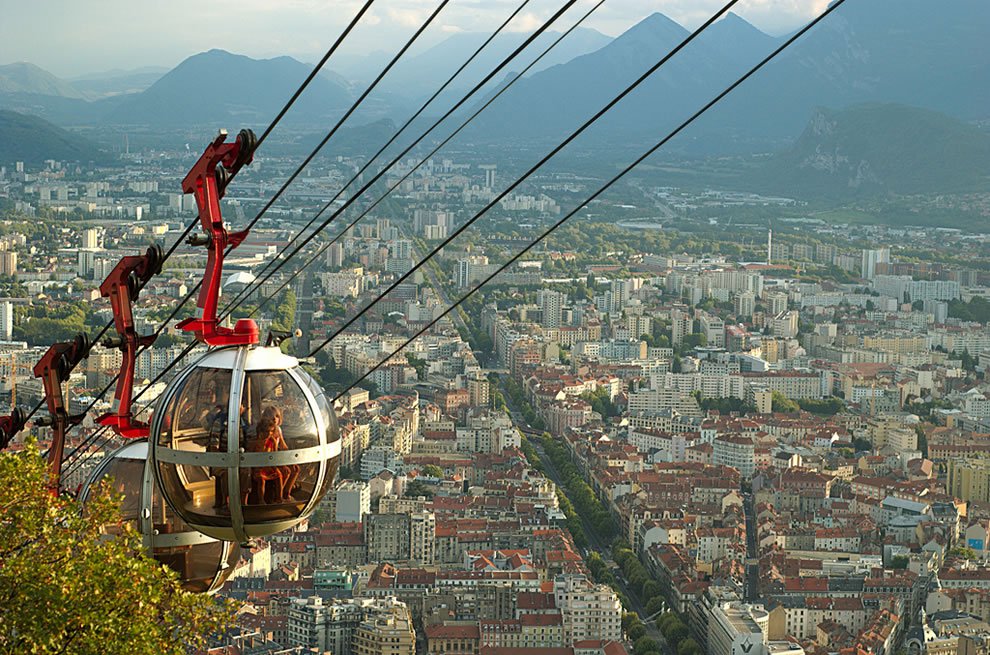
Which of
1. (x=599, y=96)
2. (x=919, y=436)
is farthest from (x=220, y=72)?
(x=919, y=436)

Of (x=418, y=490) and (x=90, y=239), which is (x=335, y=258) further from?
(x=418, y=490)

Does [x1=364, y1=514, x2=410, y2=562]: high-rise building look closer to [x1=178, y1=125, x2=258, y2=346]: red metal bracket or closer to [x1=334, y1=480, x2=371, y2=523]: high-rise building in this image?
[x1=334, y1=480, x2=371, y2=523]: high-rise building

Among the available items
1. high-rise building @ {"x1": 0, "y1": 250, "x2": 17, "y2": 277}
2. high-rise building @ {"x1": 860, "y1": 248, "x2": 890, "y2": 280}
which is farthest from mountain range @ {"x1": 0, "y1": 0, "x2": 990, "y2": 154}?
high-rise building @ {"x1": 0, "y1": 250, "x2": 17, "y2": 277}

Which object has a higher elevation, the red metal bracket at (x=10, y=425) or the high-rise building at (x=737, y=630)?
the red metal bracket at (x=10, y=425)

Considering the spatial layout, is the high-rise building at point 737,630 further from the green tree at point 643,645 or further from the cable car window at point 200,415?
the cable car window at point 200,415

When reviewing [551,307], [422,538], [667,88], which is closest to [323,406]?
[422,538]

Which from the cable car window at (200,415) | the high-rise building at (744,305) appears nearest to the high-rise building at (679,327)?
the high-rise building at (744,305)
